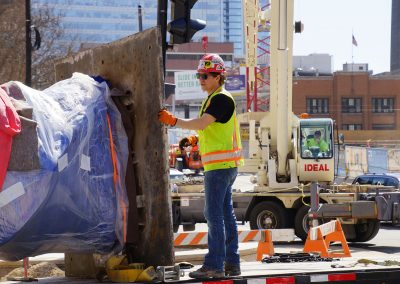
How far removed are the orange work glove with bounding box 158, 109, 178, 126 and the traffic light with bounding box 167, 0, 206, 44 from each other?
5162mm

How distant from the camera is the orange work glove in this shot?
6906mm

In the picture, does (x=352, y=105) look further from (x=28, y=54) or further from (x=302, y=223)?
(x=302, y=223)

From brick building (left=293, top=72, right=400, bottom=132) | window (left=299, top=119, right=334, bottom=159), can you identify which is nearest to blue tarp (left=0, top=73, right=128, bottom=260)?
window (left=299, top=119, right=334, bottom=159)

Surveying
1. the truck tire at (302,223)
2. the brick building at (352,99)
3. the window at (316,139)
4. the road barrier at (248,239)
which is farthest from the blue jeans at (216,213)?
the brick building at (352,99)

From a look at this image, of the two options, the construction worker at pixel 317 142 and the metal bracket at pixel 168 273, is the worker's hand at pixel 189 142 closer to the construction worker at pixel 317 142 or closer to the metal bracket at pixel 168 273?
the metal bracket at pixel 168 273

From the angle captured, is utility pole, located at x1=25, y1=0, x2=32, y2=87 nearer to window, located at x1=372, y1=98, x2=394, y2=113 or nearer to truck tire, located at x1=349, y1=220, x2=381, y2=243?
truck tire, located at x1=349, y1=220, x2=381, y2=243

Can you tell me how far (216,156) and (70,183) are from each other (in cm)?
131

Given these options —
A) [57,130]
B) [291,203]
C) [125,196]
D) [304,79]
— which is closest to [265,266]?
[125,196]

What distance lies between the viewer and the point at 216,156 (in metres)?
7.43

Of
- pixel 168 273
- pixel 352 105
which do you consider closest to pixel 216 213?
pixel 168 273

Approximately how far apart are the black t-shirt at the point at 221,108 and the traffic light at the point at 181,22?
476cm

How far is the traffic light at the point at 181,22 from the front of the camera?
1202cm

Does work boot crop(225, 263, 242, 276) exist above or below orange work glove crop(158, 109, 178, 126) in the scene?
below

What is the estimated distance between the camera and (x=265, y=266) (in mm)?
8258
